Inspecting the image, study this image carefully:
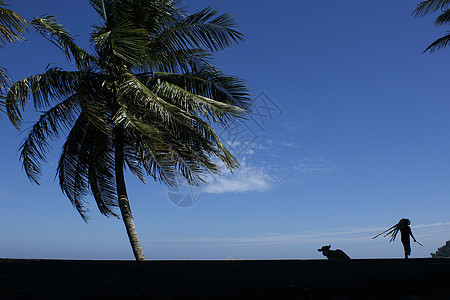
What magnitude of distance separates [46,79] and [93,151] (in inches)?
95.1

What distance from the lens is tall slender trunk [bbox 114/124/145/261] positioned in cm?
985

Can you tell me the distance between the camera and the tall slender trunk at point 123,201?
9.85m

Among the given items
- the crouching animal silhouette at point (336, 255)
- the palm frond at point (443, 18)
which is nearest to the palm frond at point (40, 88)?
the crouching animal silhouette at point (336, 255)

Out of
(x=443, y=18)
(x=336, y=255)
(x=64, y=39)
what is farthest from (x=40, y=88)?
(x=443, y=18)

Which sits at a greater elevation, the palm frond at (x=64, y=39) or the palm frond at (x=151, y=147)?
the palm frond at (x=64, y=39)

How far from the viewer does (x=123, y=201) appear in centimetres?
1005

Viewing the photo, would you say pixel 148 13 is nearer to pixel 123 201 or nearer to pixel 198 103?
pixel 198 103

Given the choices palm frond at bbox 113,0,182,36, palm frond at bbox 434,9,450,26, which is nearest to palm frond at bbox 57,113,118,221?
palm frond at bbox 113,0,182,36
